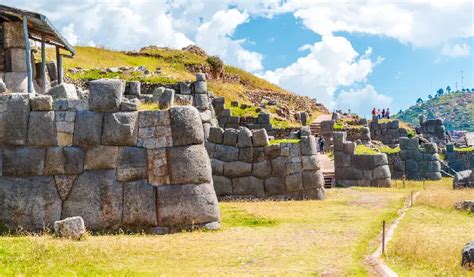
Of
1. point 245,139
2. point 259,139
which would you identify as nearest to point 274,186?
point 259,139

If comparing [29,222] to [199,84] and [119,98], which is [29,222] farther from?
[199,84]

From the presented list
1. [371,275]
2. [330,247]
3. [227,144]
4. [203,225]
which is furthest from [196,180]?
[227,144]

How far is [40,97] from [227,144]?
10.3 metres

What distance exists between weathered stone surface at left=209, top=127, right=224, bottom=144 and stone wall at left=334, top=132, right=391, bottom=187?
9.24 metres

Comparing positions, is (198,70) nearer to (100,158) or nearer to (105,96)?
(105,96)

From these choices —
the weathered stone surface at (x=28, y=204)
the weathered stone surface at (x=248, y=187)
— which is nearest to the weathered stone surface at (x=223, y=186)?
the weathered stone surface at (x=248, y=187)

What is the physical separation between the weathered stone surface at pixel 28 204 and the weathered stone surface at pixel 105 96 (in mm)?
2362

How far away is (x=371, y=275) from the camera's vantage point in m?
11.1

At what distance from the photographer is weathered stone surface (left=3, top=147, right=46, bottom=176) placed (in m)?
16.1

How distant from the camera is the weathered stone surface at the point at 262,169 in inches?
988

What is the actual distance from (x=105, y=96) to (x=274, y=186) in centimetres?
→ 1038

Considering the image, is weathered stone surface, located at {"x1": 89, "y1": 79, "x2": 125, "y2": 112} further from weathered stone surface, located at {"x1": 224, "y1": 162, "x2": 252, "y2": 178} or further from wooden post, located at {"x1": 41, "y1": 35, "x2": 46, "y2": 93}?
wooden post, located at {"x1": 41, "y1": 35, "x2": 46, "y2": 93}

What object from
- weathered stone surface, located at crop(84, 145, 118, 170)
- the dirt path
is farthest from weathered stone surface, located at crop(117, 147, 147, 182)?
the dirt path

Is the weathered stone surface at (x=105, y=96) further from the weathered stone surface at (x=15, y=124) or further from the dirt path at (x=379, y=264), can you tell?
the dirt path at (x=379, y=264)
